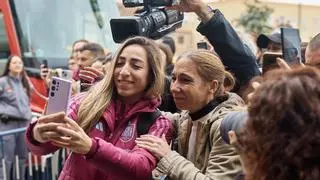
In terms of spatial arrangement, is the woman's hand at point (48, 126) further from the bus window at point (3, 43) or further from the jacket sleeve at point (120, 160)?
the bus window at point (3, 43)

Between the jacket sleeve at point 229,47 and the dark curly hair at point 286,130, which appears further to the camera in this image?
the jacket sleeve at point 229,47

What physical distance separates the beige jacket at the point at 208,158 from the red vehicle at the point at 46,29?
666 cm

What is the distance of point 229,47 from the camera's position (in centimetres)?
278

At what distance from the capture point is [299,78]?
4.65ft

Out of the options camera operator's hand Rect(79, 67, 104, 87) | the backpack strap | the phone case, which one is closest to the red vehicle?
the phone case

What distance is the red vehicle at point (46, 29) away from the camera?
9.26 metres

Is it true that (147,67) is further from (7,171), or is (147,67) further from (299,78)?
(7,171)

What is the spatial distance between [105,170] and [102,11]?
8.26 meters

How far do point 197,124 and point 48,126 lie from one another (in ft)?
1.98

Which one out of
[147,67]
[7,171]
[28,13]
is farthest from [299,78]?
[28,13]

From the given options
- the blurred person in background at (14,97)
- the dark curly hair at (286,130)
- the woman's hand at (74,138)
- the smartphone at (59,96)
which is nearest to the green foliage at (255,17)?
the blurred person in background at (14,97)

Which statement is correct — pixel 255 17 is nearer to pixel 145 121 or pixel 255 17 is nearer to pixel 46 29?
pixel 46 29

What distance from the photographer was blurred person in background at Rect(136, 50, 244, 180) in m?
2.20

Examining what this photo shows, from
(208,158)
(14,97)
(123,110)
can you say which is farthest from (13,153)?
(208,158)
